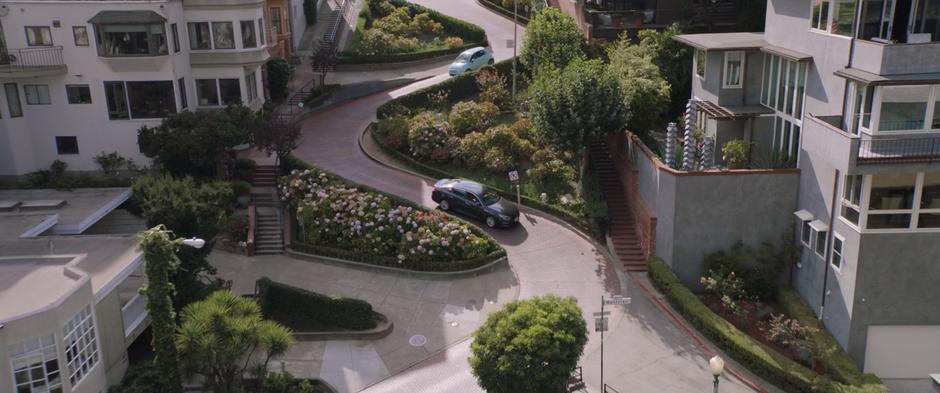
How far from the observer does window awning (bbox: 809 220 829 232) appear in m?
24.5

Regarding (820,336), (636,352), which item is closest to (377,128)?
(636,352)

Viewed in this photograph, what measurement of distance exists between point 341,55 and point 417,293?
28.6 meters

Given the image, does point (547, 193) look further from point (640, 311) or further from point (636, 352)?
point (636, 352)

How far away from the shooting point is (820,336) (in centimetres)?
2423

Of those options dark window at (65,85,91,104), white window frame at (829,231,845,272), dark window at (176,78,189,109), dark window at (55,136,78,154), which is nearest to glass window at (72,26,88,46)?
dark window at (65,85,91,104)

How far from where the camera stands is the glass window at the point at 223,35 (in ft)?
120

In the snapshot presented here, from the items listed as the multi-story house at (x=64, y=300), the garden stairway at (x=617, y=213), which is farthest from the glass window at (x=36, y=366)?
the garden stairway at (x=617, y=213)

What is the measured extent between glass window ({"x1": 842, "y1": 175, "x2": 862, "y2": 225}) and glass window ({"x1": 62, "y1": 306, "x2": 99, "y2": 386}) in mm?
22484

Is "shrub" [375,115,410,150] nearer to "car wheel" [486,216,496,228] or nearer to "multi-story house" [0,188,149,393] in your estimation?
"car wheel" [486,216,496,228]

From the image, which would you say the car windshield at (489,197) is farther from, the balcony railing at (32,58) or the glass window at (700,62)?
the balcony railing at (32,58)

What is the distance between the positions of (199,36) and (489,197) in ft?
52.7

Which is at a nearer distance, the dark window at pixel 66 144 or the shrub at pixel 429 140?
the dark window at pixel 66 144

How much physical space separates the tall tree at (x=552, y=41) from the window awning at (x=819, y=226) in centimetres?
1852

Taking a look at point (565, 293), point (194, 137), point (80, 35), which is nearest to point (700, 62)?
point (565, 293)
